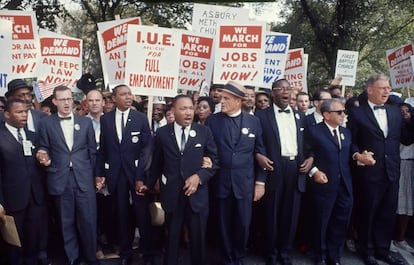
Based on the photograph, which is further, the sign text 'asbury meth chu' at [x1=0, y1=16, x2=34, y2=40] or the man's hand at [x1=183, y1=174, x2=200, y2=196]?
the sign text 'asbury meth chu' at [x1=0, y1=16, x2=34, y2=40]

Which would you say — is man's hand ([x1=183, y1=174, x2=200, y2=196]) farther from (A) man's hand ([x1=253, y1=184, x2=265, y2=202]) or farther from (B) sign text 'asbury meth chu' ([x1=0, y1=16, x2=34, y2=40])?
(B) sign text 'asbury meth chu' ([x1=0, y1=16, x2=34, y2=40])

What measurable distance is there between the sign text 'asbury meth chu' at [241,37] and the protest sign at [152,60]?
2.63 ft

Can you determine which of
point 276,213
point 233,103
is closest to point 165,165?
point 233,103

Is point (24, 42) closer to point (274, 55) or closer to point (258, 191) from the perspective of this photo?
point (274, 55)

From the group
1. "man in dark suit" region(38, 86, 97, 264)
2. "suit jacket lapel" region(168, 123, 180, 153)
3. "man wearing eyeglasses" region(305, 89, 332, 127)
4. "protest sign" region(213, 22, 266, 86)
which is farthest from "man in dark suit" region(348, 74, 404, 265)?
"man in dark suit" region(38, 86, 97, 264)

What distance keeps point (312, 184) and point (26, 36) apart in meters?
4.80

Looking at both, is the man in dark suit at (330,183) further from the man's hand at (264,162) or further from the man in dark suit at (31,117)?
the man in dark suit at (31,117)

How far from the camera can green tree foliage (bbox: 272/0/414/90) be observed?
19.7 m

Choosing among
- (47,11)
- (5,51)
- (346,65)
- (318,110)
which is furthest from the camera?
(47,11)

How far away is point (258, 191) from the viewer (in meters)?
5.41

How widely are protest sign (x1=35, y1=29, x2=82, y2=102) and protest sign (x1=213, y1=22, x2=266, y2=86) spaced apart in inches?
98.6

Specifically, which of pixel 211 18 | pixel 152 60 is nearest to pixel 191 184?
pixel 152 60

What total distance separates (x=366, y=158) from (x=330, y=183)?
49 cm

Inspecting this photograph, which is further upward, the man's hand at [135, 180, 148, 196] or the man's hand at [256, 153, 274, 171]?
the man's hand at [256, 153, 274, 171]
